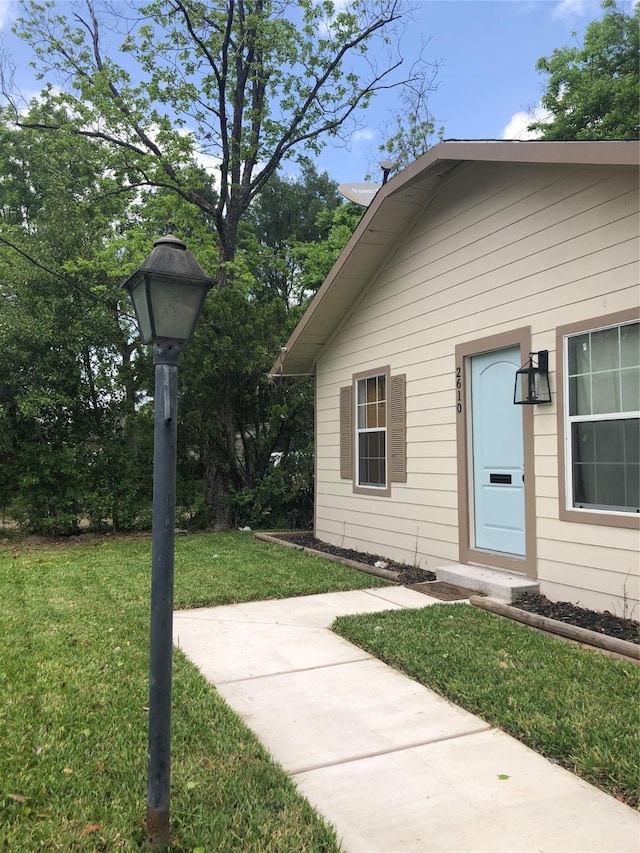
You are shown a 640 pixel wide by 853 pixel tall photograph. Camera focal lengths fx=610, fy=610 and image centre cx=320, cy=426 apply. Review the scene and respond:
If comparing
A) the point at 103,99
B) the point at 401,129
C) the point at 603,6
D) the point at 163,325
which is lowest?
the point at 163,325

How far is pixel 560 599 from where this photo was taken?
5277 millimetres

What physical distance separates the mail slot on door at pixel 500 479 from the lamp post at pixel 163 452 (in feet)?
14.3

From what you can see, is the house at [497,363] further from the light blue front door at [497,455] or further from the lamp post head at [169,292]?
the lamp post head at [169,292]

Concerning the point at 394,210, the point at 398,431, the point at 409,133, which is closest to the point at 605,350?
the point at 398,431

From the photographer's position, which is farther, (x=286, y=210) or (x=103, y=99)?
(x=286, y=210)

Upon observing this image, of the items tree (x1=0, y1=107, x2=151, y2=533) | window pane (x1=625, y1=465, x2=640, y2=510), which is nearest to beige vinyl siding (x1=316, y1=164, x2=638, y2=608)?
window pane (x1=625, y1=465, x2=640, y2=510)

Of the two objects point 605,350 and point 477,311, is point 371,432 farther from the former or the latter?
point 605,350

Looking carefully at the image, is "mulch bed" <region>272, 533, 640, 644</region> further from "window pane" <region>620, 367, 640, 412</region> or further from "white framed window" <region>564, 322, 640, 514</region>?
"window pane" <region>620, 367, 640, 412</region>

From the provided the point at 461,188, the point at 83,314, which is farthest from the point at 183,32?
the point at 461,188

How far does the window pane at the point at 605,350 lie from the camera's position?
4.94 metres

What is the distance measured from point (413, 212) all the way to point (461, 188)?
0.83 meters

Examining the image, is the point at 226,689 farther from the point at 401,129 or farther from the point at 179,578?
the point at 401,129

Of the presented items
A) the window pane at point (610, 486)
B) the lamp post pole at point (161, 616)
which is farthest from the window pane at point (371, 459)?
the lamp post pole at point (161, 616)

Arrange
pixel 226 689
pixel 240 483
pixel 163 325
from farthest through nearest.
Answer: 1. pixel 240 483
2. pixel 226 689
3. pixel 163 325
